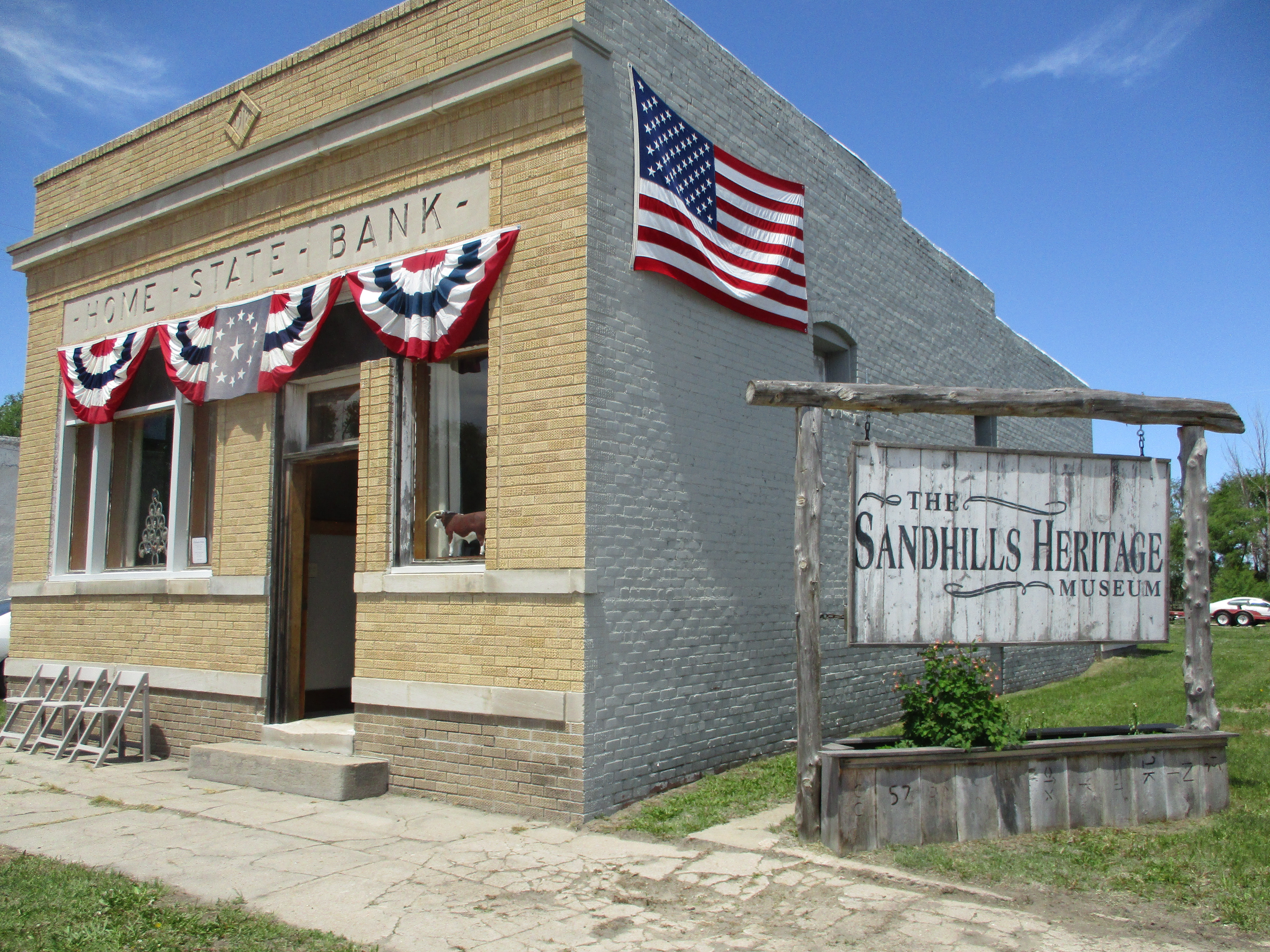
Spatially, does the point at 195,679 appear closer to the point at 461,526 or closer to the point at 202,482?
the point at 202,482

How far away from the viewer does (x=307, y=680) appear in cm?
1141

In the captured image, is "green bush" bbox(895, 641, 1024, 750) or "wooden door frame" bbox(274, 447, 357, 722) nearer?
"green bush" bbox(895, 641, 1024, 750)

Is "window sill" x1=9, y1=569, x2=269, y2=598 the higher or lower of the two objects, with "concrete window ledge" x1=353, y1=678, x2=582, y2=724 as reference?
higher

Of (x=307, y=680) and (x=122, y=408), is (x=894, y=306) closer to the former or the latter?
(x=307, y=680)

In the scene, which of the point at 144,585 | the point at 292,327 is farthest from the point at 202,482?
the point at 292,327

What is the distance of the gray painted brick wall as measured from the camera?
7848 mm

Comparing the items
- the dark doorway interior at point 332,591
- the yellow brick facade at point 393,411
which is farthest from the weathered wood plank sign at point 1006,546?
the dark doorway interior at point 332,591

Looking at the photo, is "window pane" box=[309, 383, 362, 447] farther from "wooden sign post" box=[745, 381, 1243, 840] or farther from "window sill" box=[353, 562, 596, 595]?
"wooden sign post" box=[745, 381, 1243, 840]

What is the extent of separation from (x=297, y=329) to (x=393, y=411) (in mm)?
1461

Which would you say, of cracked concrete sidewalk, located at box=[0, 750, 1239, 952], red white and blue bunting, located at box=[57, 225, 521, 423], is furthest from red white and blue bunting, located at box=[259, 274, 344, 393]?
cracked concrete sidewalk, located at box=[0, 750, 1239, 952]

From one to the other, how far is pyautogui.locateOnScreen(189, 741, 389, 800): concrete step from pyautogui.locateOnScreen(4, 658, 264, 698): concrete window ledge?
650 millimetres

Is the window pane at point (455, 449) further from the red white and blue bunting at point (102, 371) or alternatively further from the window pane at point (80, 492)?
the window pane at point (80, 492)

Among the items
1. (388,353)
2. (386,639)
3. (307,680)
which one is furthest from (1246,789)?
(307,680)

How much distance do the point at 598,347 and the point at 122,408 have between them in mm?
7191
